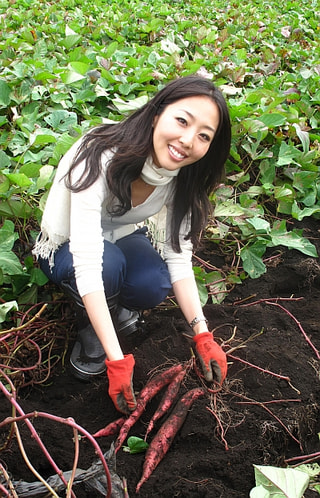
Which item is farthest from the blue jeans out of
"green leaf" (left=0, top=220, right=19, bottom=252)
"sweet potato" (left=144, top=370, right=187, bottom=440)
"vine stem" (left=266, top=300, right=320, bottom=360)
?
"vine stem" (left=266, top=300, right=320, bottom=360)

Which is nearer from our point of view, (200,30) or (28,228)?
(28,228)

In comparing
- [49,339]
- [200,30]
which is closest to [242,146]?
[49,339]

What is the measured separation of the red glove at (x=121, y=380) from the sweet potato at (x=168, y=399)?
7 cm

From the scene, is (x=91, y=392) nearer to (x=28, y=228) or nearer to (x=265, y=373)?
(x=265, y=373)

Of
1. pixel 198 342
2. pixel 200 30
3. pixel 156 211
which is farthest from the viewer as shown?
pixel 200 30

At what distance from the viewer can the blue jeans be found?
5.07 feet

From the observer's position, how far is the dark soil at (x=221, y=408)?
1230 millimetres

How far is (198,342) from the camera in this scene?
4.96 feet

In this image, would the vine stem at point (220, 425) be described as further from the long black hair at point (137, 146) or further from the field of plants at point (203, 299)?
the long black hair at point (137, 146)

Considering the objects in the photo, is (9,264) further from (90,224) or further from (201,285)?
(201,285)

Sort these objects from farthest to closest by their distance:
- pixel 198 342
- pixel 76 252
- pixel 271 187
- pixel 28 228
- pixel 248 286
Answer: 1. pixel 271 187
2. pixel 248 286
3. pixel 28 228
4. pixel 198 342
5. pixel 76 252

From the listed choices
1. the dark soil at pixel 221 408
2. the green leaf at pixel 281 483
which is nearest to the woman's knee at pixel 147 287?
the dark soil at pixel 221 408

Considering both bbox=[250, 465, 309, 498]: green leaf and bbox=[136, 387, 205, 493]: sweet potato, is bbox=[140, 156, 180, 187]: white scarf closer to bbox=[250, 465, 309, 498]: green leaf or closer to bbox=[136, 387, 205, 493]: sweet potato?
bbox=[136, 387, 205, 493]: sweet potato

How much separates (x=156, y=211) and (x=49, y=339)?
0.56m
